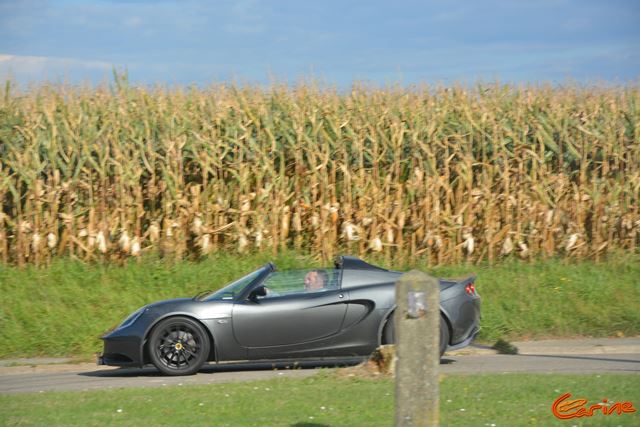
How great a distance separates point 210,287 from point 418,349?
973 centimetres

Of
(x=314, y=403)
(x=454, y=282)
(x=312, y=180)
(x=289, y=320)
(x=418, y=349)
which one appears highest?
(x=312, y=180)

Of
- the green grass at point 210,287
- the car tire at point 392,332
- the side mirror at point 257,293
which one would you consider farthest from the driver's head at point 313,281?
the green grass at point 210,287

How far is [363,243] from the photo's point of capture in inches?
650

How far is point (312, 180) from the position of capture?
1659 cm

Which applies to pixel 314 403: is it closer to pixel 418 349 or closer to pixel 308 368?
pixel 418 349

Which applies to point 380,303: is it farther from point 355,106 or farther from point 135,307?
point 355,106

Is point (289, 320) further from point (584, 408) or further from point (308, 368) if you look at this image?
point (584, 408)

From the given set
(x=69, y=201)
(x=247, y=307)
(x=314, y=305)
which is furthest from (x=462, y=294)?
(x=69, y=201)

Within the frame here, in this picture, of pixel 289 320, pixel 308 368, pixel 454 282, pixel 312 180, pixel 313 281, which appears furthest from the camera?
pixel 312 180

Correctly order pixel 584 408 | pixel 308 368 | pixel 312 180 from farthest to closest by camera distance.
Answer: pixel 312 180
pixel 308 368
pixel 584 408

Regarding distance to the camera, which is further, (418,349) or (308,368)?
(308,368)

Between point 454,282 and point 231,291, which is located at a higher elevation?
point 454,282

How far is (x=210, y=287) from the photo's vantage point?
15.2 metres

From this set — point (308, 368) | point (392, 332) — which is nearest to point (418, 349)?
point (392, 332)
